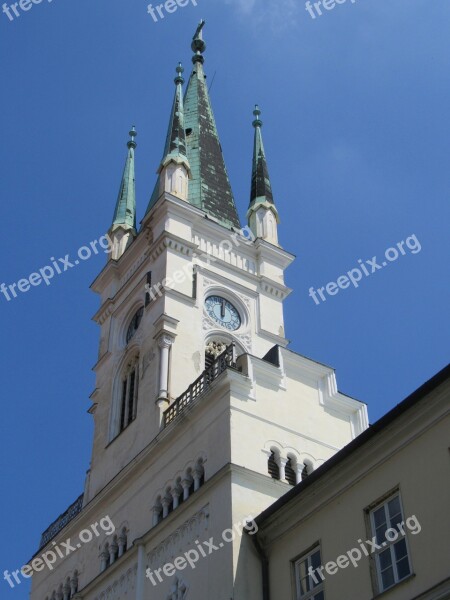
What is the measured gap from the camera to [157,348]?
36250mm

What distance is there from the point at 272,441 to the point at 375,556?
8208 millimetres

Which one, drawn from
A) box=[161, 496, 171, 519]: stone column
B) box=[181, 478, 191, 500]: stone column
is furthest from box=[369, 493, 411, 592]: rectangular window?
box=[161, 496, 171, 519]: stone column

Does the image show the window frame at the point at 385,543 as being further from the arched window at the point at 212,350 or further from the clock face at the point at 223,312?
the clock face at the point at 223,312

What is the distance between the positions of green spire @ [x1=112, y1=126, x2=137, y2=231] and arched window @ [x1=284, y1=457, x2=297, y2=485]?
20338mm

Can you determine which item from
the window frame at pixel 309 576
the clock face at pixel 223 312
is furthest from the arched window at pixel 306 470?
the clock face at pixel 223 312

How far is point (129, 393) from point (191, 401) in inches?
293

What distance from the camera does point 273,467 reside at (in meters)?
29.5

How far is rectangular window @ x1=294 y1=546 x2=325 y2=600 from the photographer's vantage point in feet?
76.8

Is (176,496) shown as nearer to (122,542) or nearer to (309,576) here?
(122,542)

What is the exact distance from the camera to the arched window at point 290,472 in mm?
29656

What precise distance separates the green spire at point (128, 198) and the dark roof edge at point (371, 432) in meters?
24.5

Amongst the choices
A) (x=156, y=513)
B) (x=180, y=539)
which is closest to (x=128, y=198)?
(x=156, y=513)

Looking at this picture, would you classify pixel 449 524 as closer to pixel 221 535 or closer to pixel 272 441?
pixel 221 535

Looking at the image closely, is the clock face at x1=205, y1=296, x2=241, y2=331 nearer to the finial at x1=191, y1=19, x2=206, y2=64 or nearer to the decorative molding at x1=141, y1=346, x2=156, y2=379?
the decorative molding at x1=141, y1=346, x2=156, y2=379
